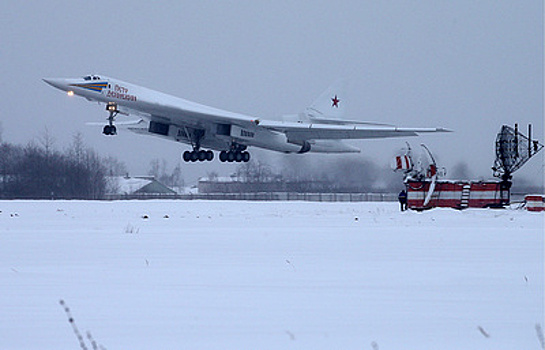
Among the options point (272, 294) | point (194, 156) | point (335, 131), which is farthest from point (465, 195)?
point (272, 294)

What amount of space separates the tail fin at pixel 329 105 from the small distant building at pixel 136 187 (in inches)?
1174

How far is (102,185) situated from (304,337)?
48309 mm

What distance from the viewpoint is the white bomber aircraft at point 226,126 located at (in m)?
26.1

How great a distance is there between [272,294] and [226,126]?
2477 centimetres

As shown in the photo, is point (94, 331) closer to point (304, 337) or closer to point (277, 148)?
point (304, 337)

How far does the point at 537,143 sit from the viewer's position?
25391 mm

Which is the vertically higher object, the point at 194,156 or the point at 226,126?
the point at 226,126

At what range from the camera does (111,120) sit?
83.1ft

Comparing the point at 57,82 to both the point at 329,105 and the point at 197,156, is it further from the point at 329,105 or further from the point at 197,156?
the point at 329,105

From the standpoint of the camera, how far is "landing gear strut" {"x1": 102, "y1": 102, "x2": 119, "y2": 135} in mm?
24938

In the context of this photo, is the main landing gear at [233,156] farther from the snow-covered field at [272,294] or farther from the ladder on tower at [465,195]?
the snow-covered field at [272,294]

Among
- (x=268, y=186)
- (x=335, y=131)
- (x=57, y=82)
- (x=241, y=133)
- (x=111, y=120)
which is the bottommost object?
(x=268, y=186)

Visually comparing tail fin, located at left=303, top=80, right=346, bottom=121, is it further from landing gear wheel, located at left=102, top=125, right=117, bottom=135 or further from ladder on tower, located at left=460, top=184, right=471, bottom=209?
landing gear wheel, located at left=102, top=125, right=117, bottom=135

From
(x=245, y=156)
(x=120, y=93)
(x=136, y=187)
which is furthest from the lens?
(x=136, y=187)
